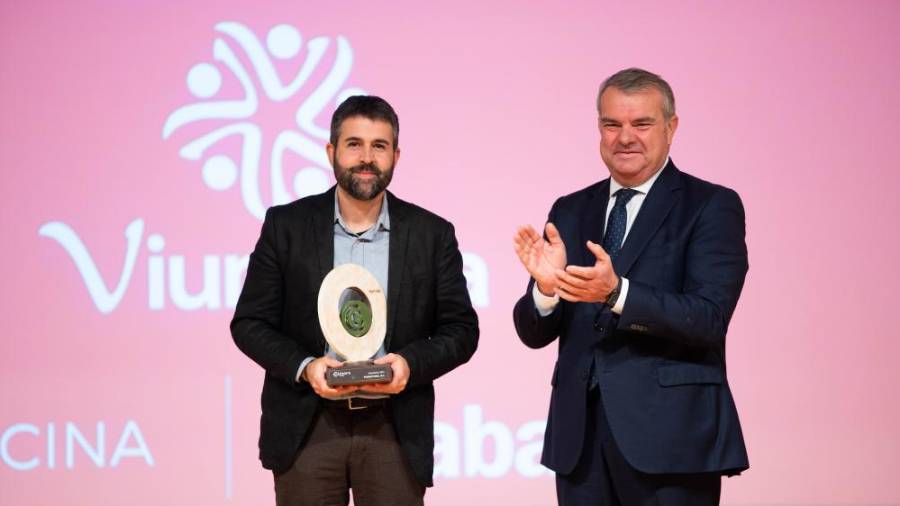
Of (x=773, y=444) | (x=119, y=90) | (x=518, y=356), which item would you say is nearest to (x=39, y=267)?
(x=119, y=90)

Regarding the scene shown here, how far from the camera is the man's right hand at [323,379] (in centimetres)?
253

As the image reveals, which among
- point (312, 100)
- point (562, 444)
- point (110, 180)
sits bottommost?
point (562, 444)

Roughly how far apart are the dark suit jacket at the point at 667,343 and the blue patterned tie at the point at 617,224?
4 centimetres

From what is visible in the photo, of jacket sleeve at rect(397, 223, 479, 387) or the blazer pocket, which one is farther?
jacket sleeve at rect(397, 223, 479, 387)

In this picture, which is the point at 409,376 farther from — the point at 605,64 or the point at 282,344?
the point at 605,64

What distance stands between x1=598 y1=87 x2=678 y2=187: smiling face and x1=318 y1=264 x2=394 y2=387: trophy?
688mm

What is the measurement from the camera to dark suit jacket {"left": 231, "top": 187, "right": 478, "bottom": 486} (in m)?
2.68

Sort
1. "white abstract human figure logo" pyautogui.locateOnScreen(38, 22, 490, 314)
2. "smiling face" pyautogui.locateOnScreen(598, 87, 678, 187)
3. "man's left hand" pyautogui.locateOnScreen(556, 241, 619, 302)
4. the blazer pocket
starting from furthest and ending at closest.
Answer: "white abstract human figure logo" pyautogui.locateOnScreen(38, 22, 490, 314) → "smiling face" pyautogui.locateOnScreen(598, 87, 678, 187) → the blazer pocket → "man's left hand" pyautogui.locateOnScreen(556, 241, 619, 302)

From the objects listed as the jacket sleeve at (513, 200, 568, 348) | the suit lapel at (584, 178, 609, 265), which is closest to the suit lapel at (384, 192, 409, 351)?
the jacket sleeve at (513, 200, 568, 348)

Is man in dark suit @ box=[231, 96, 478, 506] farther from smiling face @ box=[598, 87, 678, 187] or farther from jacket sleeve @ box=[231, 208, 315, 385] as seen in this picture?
smiling face @ box=[598, 87, 678, 187]

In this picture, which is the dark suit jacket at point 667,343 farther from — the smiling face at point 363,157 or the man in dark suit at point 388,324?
the smiling face at point 363,157

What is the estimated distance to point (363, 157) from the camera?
2719 mm

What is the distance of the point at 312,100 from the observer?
14.7 ft

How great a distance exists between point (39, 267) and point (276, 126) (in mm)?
1183
